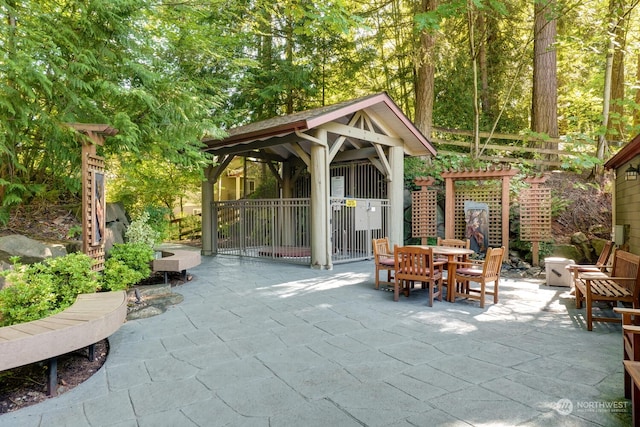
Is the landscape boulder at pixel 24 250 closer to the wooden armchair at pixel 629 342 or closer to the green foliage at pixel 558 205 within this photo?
the wooden armchair at pixel 629 342

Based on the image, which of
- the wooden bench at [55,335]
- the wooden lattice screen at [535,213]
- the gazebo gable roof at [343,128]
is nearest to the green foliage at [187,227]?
the gazebo gable roof at [343,128]

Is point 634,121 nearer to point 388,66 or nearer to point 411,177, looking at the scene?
point 411,177

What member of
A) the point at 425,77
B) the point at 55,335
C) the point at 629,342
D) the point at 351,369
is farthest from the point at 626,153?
the point at 55,335

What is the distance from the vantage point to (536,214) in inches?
360

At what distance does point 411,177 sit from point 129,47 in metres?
8.99

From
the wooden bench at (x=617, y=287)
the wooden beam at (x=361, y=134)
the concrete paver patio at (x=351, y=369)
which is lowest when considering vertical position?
the concrete paver patio at (x=351, y=369)

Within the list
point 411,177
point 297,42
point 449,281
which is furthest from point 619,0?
point 297,42

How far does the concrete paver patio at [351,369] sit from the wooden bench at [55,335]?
32cm

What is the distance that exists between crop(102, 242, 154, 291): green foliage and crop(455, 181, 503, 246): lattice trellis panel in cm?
803

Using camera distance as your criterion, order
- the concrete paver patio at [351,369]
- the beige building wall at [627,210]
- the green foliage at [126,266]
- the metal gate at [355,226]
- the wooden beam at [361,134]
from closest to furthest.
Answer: the concrete paver patio at [351,369]
the green foliage at [126,266]
the beige building wall at [627,210]
the wooden beam at [361,134]
the metal gate at [355,226]

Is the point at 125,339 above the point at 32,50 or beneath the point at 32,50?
beneath

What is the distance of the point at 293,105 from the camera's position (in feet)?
50.9

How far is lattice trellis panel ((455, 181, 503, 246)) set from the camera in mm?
9859

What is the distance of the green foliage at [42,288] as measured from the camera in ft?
11.0
